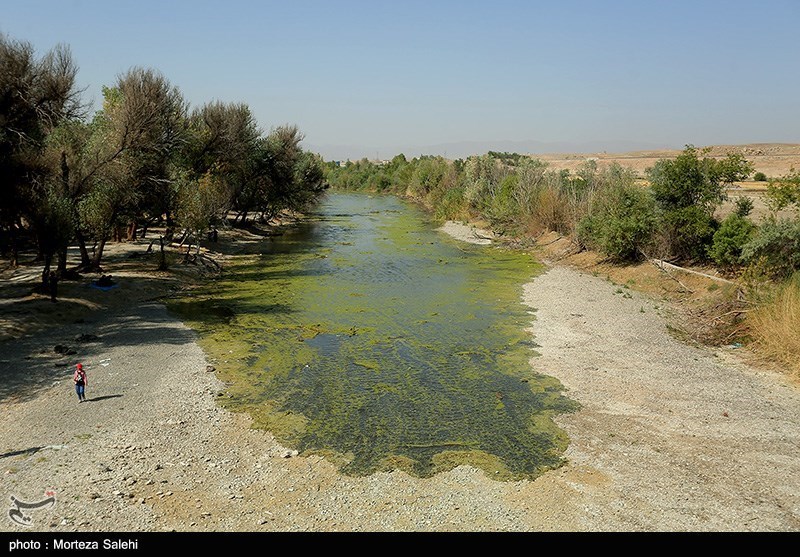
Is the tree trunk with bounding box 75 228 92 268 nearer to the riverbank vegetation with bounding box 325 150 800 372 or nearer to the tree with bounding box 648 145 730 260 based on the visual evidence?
the riverbank vegetation with bounding box 325 150 800 372

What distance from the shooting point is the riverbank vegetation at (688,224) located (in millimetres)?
24875

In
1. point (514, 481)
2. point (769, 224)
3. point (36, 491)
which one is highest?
point (769, 224)

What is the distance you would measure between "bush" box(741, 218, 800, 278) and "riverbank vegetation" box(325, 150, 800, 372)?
0.04 m

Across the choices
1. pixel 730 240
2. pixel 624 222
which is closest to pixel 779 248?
pixel 730 240

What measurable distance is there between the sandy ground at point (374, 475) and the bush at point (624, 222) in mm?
19965

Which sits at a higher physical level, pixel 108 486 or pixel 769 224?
pixel 769 224

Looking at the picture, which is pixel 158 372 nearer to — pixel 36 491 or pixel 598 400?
pixel 36 491

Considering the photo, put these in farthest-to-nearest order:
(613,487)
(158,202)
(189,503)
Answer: (158,202) → (613,487) → (189,503)

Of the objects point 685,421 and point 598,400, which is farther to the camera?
point 598,400

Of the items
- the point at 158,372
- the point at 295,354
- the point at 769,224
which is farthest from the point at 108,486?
the point at 769,224

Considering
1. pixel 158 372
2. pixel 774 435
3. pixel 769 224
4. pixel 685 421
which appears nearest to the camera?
pixel 774 435

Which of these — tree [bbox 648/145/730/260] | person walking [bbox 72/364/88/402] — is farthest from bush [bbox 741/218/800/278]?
person walking [bbox 72/364/88/402]

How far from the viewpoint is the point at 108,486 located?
42.4ft

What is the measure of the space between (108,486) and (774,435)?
1756 centimetres
